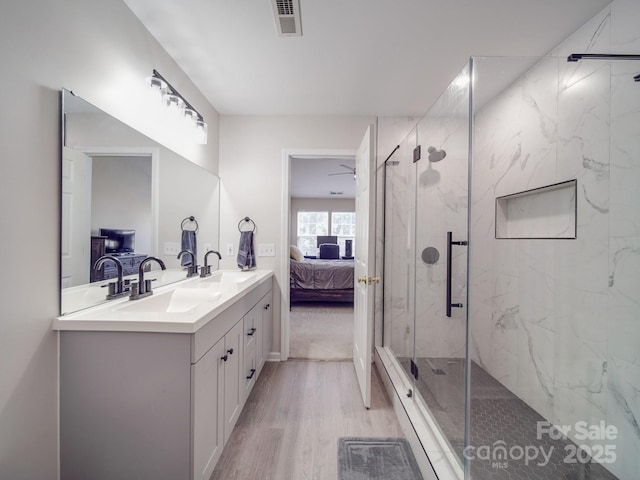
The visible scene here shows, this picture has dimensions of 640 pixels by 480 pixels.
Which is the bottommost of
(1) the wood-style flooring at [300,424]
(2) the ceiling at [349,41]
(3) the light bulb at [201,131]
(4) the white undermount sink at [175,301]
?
(1) the wood-style flooring at [300,424]

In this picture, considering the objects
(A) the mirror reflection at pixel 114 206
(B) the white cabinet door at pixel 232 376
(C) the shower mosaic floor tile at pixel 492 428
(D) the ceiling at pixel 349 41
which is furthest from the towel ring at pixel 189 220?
(C) the shower mosaic floor tile at pixel 492 428

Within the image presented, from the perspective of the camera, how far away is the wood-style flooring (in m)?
1.46

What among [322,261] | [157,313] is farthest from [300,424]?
[322,261]

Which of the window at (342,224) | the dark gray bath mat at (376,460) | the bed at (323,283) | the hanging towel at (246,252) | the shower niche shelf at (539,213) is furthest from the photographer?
the window at (342,224)

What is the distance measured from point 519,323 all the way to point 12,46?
117 inches

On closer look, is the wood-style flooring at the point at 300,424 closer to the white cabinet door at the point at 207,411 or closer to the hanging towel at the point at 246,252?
the white cabinet door at the point at 207,411

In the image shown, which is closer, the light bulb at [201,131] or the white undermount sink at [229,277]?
the light bulb at [201,131]

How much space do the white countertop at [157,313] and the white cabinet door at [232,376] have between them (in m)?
0.23

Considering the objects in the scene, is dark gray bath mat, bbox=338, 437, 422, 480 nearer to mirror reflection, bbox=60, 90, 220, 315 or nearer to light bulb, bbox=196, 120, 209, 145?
mirror reflection, bbox=60, 90, 220, 315

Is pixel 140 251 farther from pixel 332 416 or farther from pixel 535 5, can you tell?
pixel 535 5

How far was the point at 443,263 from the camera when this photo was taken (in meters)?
1.65

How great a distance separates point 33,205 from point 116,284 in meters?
0.57

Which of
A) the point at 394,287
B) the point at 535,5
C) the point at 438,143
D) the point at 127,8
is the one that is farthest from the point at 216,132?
the point at 535,5

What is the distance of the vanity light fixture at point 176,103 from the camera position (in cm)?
165
